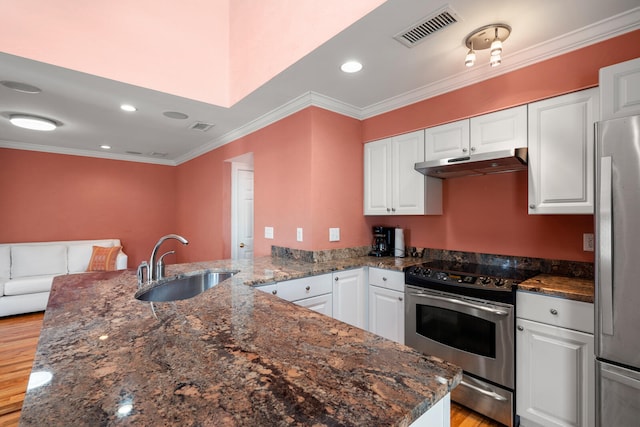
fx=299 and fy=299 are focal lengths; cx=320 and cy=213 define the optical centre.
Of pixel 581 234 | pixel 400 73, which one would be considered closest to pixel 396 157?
pixel 400 73

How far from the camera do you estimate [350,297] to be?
2482 mm

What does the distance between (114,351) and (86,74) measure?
2.25 m

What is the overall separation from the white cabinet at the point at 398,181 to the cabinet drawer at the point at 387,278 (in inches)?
23.3

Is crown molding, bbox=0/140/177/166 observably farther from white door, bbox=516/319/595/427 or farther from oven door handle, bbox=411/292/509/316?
white door, bbox=516/319/595/427

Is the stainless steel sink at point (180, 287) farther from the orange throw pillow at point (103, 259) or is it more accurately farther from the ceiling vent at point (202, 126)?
the orange throw pillow at point (103, 259)

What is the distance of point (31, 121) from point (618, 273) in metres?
5.00

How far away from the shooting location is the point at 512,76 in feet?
7.00

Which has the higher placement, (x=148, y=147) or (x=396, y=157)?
(x=148, y=147)

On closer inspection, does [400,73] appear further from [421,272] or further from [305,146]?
[421,272]

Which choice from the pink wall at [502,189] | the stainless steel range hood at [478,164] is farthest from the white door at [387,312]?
the stainless steel range hood at [478,164]

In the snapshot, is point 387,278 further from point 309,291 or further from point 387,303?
point 309,291

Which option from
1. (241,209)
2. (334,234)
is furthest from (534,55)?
(241,209)

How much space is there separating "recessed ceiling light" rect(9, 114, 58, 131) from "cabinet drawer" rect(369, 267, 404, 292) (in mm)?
3855

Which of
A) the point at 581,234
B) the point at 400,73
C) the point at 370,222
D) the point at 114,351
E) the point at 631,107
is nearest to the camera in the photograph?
the point at 114,351
